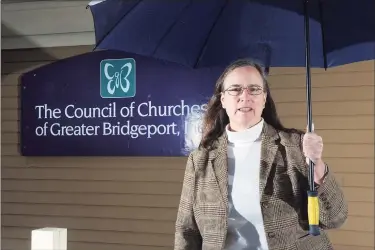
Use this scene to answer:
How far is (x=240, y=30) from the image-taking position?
2.42 meters

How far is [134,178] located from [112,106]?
25.8 inches

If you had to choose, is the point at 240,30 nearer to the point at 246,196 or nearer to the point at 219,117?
the point at 219,117

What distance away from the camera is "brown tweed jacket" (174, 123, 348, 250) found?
80.9 inches

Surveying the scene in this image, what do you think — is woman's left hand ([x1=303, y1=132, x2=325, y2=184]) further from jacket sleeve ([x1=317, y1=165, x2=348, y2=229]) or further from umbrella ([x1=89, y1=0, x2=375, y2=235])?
umbrella ([x1=89, y1=0, x2=375, y2=235])

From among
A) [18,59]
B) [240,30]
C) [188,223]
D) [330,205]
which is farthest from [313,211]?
[18,59]

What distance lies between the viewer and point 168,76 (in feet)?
14.7

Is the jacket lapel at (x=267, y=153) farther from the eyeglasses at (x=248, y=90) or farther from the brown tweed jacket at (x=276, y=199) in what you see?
the eyeglasses at (x=248, y=90)

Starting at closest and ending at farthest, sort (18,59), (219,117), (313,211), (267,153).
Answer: (313,211), (267,153), (219,117), (18,59)

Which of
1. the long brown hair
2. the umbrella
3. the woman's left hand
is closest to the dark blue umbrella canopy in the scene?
the umbrella

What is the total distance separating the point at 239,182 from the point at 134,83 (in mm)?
2610

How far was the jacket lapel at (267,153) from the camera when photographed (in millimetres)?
2082

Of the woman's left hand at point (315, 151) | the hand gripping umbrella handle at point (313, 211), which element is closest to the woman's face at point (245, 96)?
the woman's left hand at point (315, 151)

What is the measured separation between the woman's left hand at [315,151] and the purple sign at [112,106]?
2.30 metres

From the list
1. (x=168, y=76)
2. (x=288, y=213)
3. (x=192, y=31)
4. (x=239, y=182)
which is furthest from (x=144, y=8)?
(x=168, y=76)
